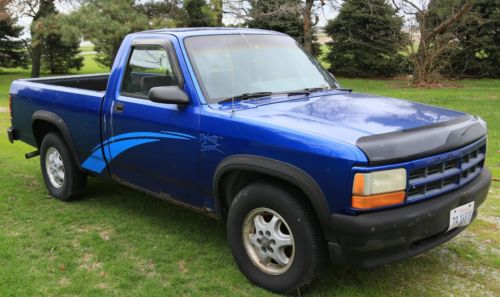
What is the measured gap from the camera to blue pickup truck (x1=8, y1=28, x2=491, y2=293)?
124 inches

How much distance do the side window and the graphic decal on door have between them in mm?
399

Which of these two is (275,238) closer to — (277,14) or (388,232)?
(388,232)

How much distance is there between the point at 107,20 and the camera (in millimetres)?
21359

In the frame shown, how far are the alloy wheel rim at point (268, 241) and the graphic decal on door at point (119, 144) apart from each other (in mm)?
842

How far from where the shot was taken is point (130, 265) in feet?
13.9

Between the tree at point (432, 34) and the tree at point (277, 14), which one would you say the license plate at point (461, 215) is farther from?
the tree at point (277, 14)

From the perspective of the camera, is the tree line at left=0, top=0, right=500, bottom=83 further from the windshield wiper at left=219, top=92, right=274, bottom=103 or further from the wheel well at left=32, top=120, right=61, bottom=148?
the windshield wiper at left=219, top=92, right=274, bottom=103

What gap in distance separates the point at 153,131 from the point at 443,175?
234 centimetres

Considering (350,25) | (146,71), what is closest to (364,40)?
(350,25)

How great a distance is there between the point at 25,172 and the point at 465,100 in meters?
13.2

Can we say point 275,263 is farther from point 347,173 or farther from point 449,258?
point 449,258

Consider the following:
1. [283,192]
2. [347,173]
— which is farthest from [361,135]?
[283,192]

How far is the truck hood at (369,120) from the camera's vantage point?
3.22 m

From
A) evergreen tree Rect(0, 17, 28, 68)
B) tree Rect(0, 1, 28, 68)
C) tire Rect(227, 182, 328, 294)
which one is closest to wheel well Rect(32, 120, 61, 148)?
tire Rect(227, 182, 328, 294)
